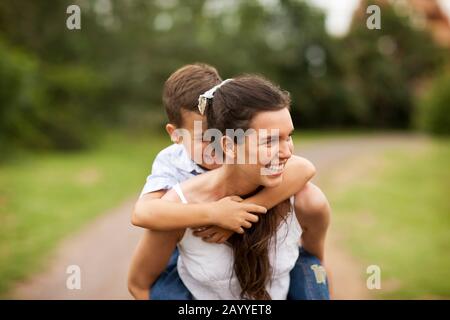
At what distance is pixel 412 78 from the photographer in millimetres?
34219

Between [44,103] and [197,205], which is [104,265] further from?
[44,103]

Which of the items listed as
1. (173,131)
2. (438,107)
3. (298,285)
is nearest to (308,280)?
(298,285)

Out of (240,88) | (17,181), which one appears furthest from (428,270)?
(17,181)

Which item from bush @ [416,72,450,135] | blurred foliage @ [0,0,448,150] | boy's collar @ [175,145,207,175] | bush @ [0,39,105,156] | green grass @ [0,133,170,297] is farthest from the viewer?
bush @ [416,72,450,135]

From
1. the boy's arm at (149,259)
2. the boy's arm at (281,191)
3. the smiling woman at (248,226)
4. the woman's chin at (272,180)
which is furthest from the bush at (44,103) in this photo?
the woman's chin at (272,180)

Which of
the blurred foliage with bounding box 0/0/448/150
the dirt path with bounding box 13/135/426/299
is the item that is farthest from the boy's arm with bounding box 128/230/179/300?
the blurred foliage with bounding box 0/0/448/150

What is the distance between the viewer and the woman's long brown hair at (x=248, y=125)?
1.68m

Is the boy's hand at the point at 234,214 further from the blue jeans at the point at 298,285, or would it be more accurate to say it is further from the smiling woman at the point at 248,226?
the blue jeans at the point at 298,285

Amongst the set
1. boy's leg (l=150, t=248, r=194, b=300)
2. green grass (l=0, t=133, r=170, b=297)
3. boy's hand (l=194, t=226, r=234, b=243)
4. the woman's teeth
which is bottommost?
green grass (l=0, t=133, r=170, b=297)

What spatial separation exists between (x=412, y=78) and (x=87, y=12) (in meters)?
24.8

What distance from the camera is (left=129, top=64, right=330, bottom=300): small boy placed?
5.82ft

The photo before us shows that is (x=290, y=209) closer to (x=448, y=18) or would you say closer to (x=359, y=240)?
(x=359, y=240)

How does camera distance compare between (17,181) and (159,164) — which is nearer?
(159,164)

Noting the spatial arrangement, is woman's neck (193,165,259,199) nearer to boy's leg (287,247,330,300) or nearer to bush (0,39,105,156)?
boy's leg (287,247,330,300)
